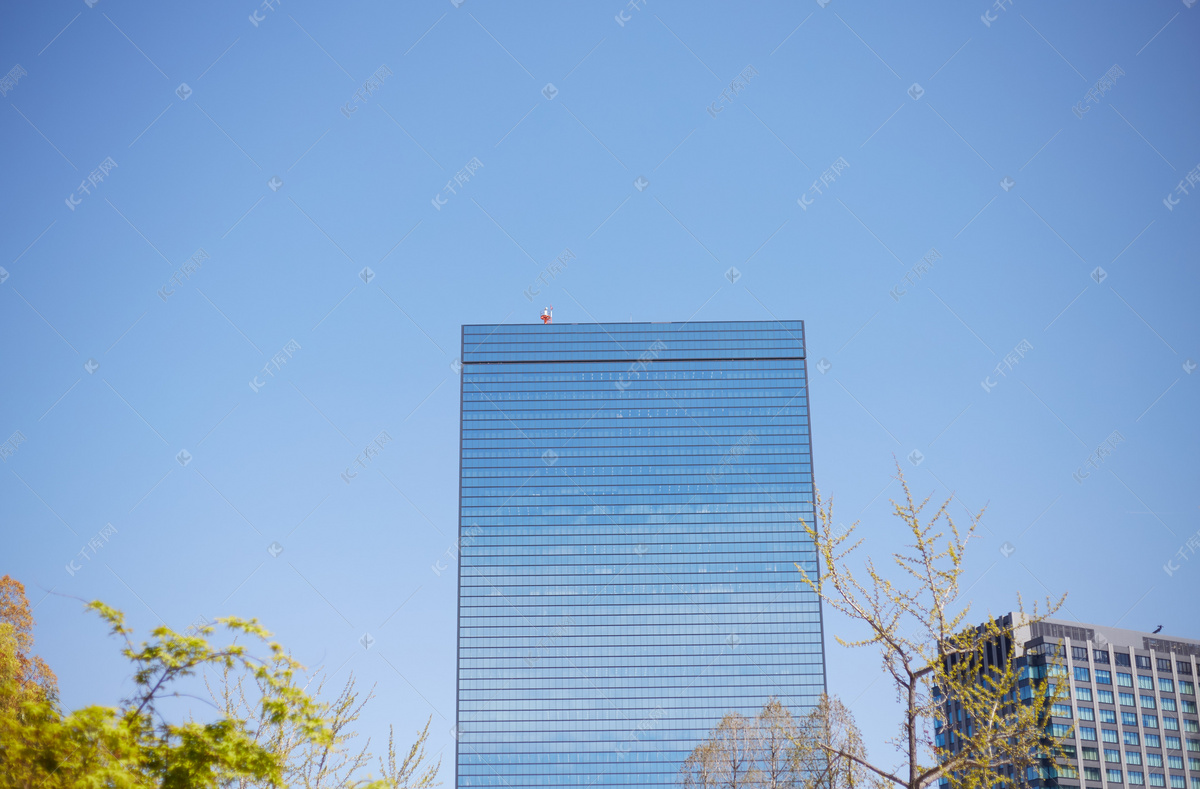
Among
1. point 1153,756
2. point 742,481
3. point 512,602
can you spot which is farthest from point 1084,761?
point 512,602

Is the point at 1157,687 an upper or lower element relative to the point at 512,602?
lower

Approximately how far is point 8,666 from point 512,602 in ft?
383

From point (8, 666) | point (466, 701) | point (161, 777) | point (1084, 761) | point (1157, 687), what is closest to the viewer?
point (161, 777)

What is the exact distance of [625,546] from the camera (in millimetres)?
143875

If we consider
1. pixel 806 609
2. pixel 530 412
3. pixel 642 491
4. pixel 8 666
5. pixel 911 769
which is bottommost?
pixel 911 769

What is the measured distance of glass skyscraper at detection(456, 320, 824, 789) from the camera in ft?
444

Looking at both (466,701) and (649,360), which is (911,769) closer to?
(466,701)

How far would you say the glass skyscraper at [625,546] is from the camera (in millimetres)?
135375

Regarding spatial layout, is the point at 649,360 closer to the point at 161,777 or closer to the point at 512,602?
the point at 512,602

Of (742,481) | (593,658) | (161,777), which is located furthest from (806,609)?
(161,777)

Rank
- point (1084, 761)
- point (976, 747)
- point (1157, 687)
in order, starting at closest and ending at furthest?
point (976, 747), point (1084, 761), point (1157, 687)

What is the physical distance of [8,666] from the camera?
25109 mm

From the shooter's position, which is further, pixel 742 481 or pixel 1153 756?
pixel 742 481

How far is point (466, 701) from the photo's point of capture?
444ft
